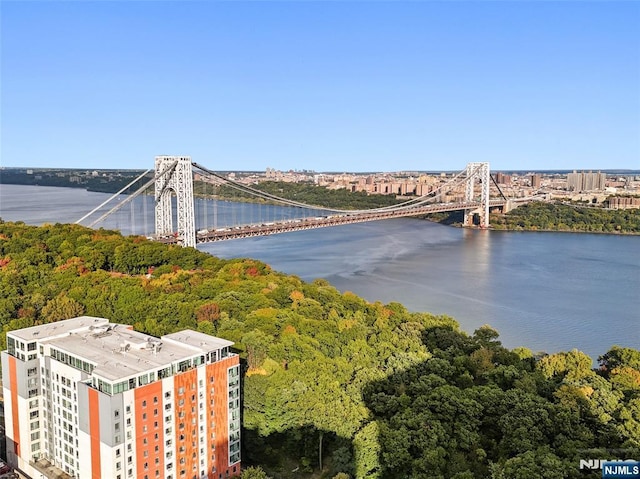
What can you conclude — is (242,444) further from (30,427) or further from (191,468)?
(30,427)

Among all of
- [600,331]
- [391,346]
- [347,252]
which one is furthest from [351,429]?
[347,252]

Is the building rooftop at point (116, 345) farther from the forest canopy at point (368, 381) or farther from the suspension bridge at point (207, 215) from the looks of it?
the suspension bridge at point (207, 215)

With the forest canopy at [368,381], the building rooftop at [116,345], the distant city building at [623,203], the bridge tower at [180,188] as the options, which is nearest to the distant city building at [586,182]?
the distant city building at [623,203]

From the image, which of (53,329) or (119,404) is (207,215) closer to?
(53,329)

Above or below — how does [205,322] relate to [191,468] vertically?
above

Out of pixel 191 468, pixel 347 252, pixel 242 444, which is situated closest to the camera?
pixel 191 468

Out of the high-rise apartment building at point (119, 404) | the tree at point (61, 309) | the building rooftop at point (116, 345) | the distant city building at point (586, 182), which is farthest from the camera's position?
the distant city building at point (586, 182)

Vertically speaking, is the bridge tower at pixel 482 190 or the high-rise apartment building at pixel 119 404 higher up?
the bridge tower at pixel 482 190
